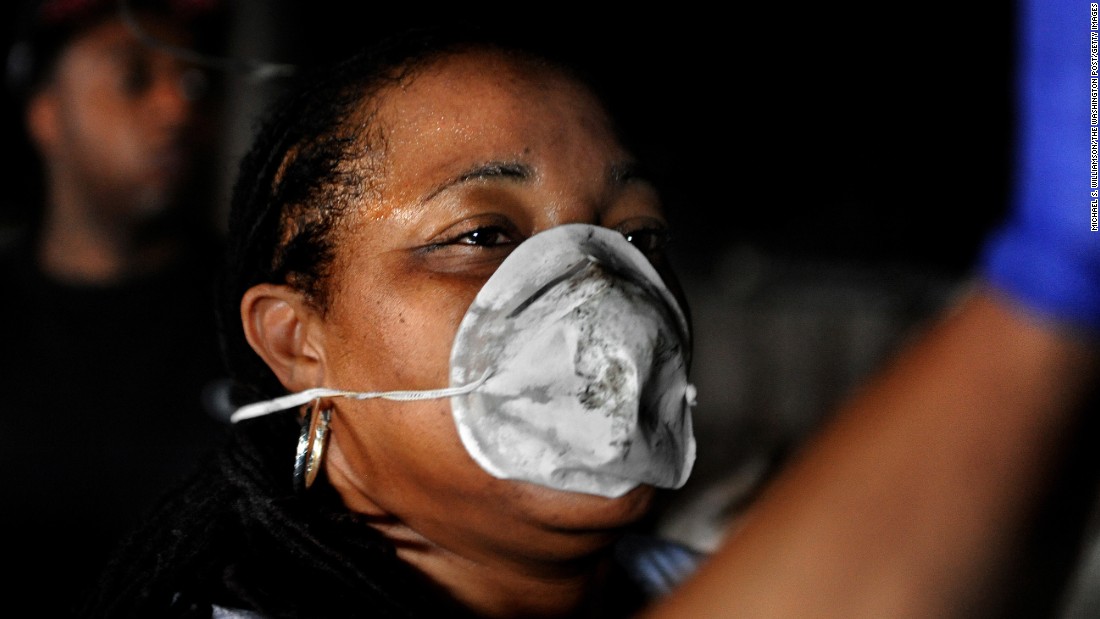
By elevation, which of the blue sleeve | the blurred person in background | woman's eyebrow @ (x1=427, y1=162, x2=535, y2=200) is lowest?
the blurred person in background

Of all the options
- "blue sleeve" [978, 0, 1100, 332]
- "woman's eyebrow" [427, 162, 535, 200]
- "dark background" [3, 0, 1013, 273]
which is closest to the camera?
"blue sleeve" [978, 0, 1100, 332]

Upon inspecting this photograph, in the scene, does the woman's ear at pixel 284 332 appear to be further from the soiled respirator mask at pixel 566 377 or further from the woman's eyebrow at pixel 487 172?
the woman's eyebrow at pixel 487 172

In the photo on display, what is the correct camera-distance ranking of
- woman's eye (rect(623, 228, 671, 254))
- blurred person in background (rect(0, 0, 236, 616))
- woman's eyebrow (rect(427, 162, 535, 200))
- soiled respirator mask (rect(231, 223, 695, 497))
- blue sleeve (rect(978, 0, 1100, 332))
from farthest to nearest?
blurred person in background (rect(0, 0, 236, 616)) < woman's eye (rect(623, 228, 671, 254)) < woman's eyebrow (rect(427, 162, 535, 200)) < soiled respirator mask (rect(231, 223, 695, 497)) < blue sleeve (rect(978, 0, 1100, 332))

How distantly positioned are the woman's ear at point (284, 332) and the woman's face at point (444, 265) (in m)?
0.04

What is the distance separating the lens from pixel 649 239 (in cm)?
165

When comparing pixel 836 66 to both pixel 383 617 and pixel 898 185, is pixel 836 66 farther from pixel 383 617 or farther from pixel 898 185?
pixel 383 617

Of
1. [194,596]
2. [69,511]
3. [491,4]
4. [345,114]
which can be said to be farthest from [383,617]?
[69,511]

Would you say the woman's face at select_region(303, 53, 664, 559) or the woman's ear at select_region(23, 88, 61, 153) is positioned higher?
the woman's face at select_region(303, 53, 664, 559)

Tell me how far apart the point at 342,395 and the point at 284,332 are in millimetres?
181

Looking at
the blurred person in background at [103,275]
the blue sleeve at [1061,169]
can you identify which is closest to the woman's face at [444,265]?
the blue sleeve at [1061,169]

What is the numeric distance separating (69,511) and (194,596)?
6.75 ft

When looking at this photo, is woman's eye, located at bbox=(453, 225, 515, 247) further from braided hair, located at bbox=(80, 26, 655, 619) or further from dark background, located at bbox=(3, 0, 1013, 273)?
dark background, located at bbox=(3, 0, 1013, 273)

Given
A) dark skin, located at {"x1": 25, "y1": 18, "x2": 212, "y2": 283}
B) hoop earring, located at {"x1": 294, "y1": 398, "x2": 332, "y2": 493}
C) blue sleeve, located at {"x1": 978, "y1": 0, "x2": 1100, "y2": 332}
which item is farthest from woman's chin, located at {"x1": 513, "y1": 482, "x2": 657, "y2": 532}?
dark skin, located at {"x1": 25, "y1": 18, "x2": 212, "y2": 283}

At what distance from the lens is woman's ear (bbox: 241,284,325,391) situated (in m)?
1.55
